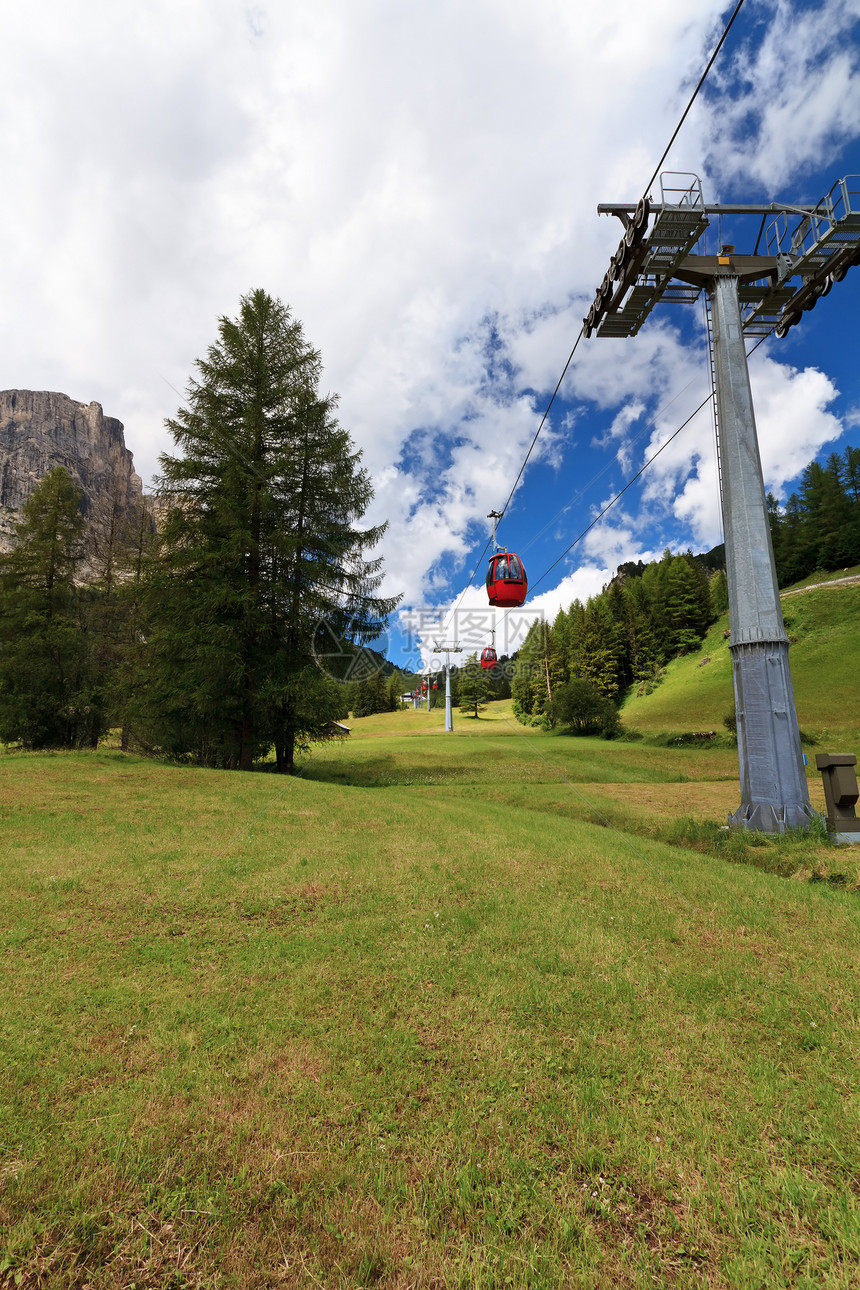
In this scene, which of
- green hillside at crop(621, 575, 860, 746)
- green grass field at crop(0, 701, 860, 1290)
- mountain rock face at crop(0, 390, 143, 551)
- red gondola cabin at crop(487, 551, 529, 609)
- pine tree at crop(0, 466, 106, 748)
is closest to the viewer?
green grass field at crop(0, 701, 860, 1290)

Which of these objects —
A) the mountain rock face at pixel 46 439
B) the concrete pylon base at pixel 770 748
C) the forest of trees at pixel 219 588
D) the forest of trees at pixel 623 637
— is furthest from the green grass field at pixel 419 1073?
the mountain rock face at pixel 46 439

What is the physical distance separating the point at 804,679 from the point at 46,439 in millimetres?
221989

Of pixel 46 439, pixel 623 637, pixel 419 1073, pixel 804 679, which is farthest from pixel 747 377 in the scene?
pixel 46 439

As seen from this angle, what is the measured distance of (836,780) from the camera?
1048cm

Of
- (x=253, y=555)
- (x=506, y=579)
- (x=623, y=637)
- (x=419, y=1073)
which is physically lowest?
(x=419, y=1073)

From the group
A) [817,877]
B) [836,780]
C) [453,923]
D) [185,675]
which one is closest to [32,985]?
[453,923]

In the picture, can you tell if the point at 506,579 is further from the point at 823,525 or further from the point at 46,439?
the point at 46,439

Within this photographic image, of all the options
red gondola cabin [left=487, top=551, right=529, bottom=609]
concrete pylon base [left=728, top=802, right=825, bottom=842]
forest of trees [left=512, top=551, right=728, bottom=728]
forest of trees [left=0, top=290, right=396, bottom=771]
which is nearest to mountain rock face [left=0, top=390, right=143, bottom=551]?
forest of trees [left=512, top=551, right=728, bottom=728]

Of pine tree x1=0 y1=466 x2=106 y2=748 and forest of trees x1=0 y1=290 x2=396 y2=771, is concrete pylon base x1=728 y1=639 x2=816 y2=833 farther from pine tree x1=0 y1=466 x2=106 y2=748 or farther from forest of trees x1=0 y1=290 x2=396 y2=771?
pine tree x1=0 y1=466 x2=106 y2=748

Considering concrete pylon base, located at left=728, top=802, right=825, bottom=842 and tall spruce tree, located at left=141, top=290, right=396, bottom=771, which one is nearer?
concrete pylon base, located at left=728, top=802, right=825, bottom=842

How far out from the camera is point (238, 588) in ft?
63.5

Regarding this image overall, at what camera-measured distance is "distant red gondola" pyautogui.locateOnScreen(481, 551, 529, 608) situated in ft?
54.3

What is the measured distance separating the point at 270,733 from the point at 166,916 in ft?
47.5

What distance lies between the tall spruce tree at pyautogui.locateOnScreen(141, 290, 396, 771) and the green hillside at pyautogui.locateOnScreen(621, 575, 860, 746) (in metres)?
32.6
